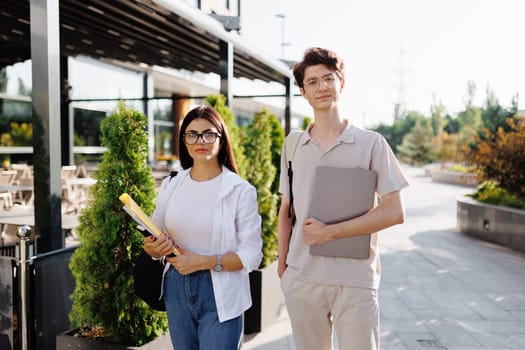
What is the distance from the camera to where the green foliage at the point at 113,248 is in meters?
3.01

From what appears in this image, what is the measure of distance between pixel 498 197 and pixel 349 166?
873 cm

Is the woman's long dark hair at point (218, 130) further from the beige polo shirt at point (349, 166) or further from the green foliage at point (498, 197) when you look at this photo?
the green foliage at point (498, 197)

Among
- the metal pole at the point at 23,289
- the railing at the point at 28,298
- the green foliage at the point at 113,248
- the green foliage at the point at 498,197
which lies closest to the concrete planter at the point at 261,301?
the green foliage at the point at 113,248

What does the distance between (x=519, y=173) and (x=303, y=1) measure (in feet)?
56.8

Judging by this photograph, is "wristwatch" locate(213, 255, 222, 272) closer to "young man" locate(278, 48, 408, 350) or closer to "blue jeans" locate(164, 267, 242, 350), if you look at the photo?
"blue jeans" locate(164, 267, 242, 350)

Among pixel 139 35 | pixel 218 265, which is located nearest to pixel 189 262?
pixel 218 265

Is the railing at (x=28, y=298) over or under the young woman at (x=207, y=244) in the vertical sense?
under

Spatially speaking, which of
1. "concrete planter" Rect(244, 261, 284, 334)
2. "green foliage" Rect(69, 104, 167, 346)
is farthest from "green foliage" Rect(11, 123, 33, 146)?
"green foliage" Rect(69, 104, 167, 346)

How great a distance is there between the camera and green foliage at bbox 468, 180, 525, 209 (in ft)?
29.2

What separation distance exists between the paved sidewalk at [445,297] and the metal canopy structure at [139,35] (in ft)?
13.7

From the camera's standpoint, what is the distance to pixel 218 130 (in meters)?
2.22

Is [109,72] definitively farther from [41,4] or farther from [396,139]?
[396,139]

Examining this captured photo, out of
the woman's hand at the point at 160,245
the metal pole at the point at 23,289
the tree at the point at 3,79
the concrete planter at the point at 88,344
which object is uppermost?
the tree at the point at 3,79

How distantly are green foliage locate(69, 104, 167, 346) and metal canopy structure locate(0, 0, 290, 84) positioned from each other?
2.99 meters
